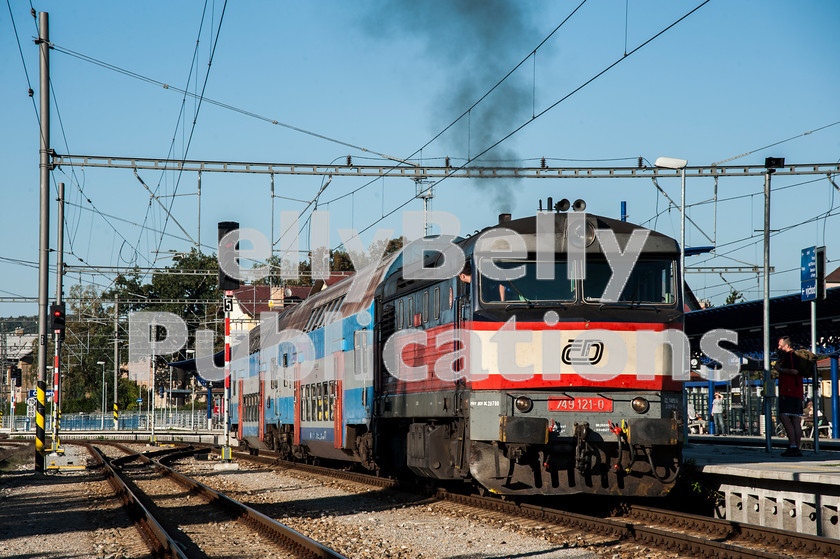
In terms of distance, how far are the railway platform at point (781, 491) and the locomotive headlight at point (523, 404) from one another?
2.71 meters

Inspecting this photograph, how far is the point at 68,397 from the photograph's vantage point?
372ft

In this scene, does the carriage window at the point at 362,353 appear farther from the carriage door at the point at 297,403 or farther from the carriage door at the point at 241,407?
the carriage door at the point at 241,407

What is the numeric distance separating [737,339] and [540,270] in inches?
611

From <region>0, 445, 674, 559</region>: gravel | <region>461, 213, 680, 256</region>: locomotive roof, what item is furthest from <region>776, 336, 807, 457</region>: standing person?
<region>0, 445, 674, 559</region>: gravel

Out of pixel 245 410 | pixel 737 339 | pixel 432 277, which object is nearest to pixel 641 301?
pixel 432 277

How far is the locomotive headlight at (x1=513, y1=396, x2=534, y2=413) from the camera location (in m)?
12.1

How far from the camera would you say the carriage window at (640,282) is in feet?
41.1

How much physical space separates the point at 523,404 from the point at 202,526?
5.03 m

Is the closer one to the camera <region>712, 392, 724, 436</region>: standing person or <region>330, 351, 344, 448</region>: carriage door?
<region>330, 351, 344, 448</region>: carriage door

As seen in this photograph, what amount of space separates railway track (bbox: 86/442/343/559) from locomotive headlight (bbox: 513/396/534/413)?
3.13 m

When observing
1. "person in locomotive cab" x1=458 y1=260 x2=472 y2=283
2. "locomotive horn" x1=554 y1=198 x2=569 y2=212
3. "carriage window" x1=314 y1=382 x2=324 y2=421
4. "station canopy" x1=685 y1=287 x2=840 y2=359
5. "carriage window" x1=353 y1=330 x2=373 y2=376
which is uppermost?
"locomotive horn" x1=554 y1=198 x2=569 y2=212

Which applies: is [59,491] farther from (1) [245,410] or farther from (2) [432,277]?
(1) [245,410]

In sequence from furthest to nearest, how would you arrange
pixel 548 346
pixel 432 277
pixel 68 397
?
pixel 68 397
pixel 432 277
pixel 548 346

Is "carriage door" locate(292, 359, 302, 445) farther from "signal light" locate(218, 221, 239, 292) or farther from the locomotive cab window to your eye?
the locomotive cab window
